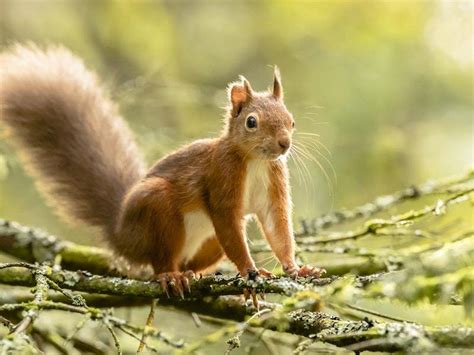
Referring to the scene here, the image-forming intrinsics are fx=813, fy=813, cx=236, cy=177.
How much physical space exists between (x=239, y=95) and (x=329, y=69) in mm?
3453

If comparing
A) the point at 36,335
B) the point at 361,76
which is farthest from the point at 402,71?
the point at 36,335

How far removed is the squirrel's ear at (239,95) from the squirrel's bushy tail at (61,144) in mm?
761

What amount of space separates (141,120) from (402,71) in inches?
86.1

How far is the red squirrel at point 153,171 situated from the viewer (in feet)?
10.1

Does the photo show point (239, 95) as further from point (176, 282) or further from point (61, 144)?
point (61, 144)

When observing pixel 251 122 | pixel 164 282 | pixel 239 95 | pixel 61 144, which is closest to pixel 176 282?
pixel 164 282

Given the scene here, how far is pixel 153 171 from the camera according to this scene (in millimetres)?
3391

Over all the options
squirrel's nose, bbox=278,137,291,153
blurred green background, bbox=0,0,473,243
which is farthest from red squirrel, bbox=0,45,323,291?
blurred green background, bbox=0,0,473,243

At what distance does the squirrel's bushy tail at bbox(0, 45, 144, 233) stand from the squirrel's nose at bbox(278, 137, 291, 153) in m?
1.04

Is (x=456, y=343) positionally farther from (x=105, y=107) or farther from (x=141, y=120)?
(x=141, y=120)

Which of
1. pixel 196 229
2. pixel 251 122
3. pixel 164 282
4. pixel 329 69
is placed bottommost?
pixel 164 282

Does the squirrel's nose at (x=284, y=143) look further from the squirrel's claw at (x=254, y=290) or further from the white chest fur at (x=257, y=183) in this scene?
the squirrel's claw at (x=254, y=290)

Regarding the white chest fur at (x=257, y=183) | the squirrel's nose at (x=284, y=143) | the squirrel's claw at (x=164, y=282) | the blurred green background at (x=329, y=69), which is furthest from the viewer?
the blurred green background at (x=329, y=69)

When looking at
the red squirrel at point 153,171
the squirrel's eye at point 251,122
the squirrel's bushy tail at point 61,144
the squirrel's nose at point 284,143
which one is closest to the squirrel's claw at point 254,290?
the red squirrel at point 153,171
